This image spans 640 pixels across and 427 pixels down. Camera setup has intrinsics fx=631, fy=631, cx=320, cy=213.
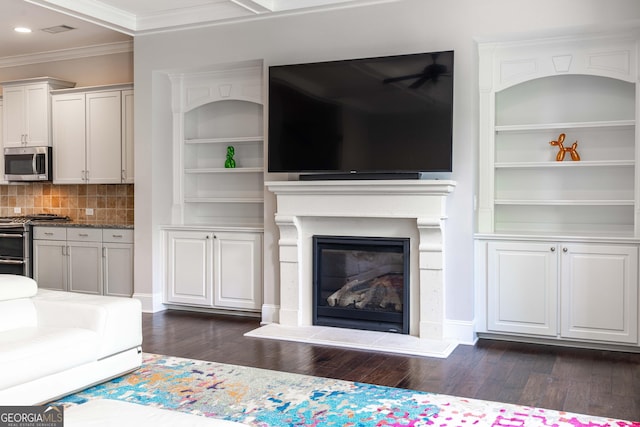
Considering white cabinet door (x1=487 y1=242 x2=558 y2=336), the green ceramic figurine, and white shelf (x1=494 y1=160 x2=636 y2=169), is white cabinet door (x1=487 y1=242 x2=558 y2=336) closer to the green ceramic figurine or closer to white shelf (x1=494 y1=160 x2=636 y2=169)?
white shelf (x1=494 y1=160 x2=636 y2=169)

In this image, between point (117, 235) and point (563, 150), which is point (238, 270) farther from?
point (563, 150)

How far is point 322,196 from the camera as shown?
5.08 meters

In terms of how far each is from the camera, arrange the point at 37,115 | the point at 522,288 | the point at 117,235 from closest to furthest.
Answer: the point at 522,288, the point at 117,235, the point at 37,115

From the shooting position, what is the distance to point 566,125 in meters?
4.74

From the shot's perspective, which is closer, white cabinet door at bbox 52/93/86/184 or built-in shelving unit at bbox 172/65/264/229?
built-in shelving unit at bbox 172/65/264/229

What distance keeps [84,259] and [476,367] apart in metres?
4.12

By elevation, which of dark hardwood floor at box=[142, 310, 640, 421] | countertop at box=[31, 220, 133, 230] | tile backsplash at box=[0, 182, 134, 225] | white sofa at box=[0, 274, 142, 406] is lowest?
dark hardwood floor at box=[142, 310, 640, 421]

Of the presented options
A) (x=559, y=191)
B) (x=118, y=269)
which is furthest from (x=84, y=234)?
(x=559, y=191)

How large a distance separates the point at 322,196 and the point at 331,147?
400 mm

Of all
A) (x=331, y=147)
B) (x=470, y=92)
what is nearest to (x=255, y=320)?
(x=331, y=147)

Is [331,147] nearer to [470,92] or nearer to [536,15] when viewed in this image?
[470,92]

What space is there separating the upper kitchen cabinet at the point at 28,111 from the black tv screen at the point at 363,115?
9.61 feet

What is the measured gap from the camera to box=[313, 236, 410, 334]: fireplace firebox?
4.96m
